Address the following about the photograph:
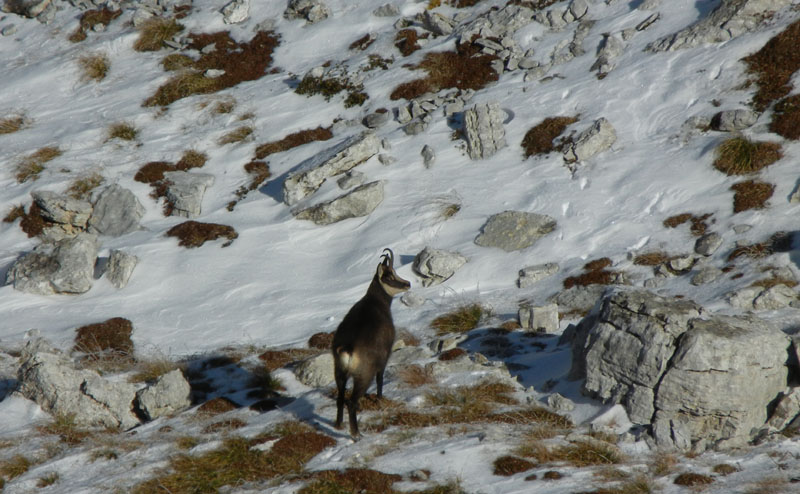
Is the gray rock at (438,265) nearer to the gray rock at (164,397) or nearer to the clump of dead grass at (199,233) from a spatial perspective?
the clump of dead grass at (199,233)

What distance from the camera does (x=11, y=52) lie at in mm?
30812

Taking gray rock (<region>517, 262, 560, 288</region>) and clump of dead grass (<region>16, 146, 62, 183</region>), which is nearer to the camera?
gray rock (<region>517, 262, 560, 288</region>)

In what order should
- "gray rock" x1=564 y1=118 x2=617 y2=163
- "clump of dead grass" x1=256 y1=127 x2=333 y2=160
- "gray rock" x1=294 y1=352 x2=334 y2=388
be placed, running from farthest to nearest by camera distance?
"clump of dead grass" x1=256 y1=127 x2=333 y2=160
"gray rock" x1=564 y1=118 x2=617 y2=163
"gray rock" x1=294 y1=352 x2=334 y2=388

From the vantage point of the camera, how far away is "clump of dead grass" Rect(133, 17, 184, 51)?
29375 mm

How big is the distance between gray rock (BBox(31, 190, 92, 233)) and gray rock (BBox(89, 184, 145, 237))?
0.97 feet

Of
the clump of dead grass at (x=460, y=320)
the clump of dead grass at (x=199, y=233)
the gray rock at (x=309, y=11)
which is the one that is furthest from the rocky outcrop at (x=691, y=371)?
the gray rock at (x=309, y=11)

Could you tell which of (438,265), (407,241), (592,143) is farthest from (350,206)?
(592,143)

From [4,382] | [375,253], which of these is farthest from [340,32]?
[4,382]

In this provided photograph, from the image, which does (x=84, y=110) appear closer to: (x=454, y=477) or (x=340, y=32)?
(x=340, y=32)

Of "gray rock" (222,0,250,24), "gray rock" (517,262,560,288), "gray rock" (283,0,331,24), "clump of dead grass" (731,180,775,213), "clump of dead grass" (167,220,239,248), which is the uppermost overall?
"gray rock" (222,0,250,24)

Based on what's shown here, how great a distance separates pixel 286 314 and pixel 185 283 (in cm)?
381

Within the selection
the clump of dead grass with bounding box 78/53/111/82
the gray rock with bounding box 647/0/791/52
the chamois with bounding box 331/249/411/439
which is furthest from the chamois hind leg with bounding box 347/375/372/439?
the clump of dead grass with bounding box 78/53/111/82

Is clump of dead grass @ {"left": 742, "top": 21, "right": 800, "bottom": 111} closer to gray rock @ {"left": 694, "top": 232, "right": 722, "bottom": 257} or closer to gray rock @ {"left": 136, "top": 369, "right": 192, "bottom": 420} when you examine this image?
gray rock @ {"left": 694, "top": 232, "right": 722, "bottom": 257}

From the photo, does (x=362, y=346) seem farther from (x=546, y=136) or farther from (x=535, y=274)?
(x=546, y=136)
